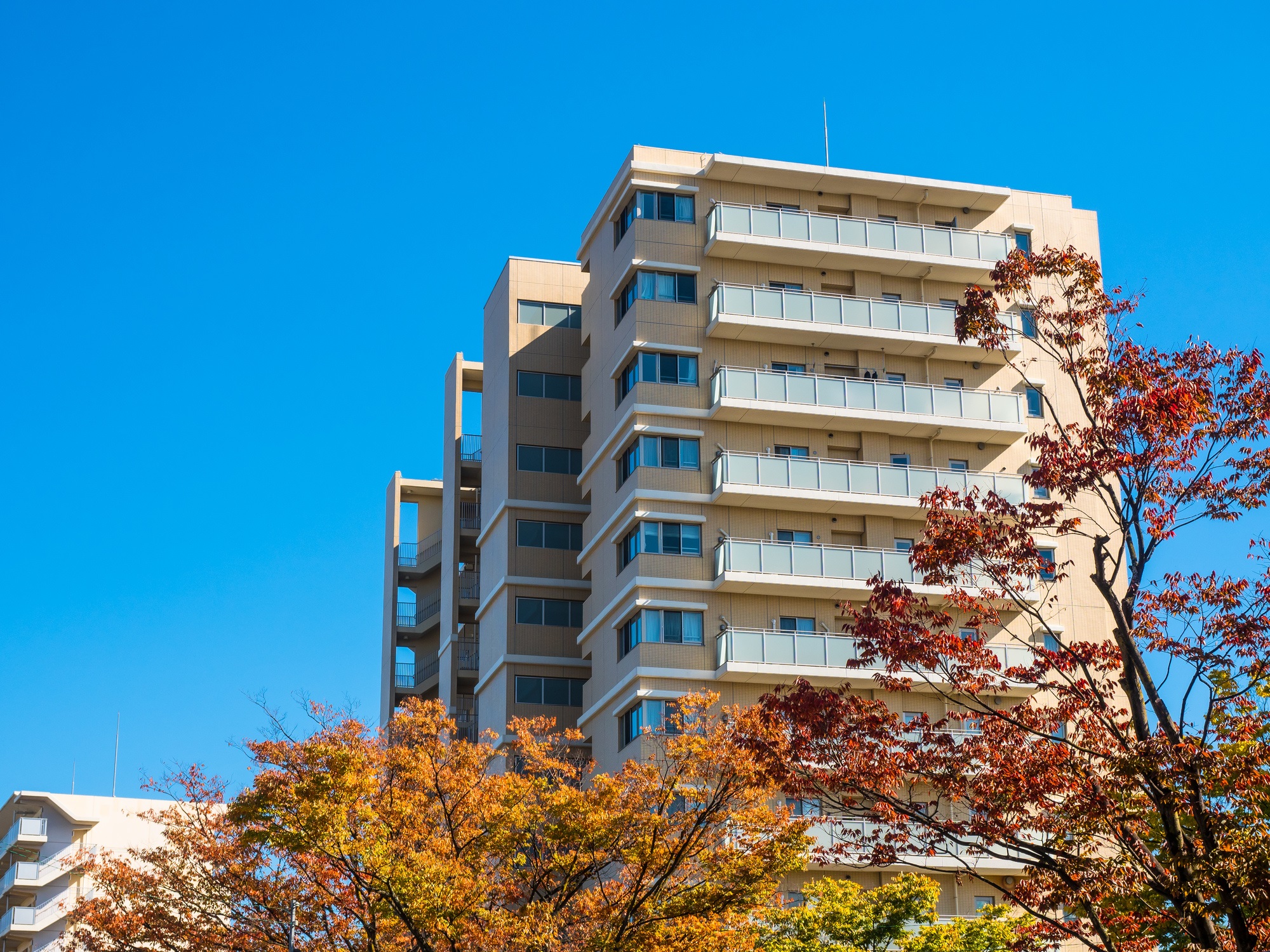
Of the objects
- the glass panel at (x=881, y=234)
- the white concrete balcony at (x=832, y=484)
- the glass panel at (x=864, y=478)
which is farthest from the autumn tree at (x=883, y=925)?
the glass panel at (x=881, y=234)

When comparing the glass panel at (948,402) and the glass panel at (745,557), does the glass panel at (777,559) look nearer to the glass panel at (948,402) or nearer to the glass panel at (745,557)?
the glass panel at (745,557)

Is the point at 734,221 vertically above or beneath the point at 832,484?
above

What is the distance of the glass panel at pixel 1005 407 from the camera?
5638 cm

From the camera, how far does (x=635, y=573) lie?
52438 mm

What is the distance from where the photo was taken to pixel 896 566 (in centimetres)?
5388

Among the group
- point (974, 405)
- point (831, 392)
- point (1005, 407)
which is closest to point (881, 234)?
point (831, 392)

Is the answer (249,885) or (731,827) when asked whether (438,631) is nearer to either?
(249,885)

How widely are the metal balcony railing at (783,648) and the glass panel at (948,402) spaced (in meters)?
9.01

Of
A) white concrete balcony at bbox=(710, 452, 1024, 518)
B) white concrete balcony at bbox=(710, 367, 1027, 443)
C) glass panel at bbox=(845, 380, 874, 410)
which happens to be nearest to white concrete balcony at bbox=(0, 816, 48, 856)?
white concrete balcony at bbox=(710, 452, 1024, 518)

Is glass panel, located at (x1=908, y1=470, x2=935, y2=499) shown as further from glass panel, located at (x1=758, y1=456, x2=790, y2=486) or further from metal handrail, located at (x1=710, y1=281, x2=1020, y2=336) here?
metal handrail, located at (x1=710, y1=281, x2=1020, y2=336)

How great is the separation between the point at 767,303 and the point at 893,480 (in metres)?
7.33

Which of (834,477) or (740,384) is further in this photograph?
(740,384)

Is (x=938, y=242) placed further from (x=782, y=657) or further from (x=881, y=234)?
(x=782, y=657)

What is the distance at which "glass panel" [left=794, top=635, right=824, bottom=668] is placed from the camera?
5162 cm
